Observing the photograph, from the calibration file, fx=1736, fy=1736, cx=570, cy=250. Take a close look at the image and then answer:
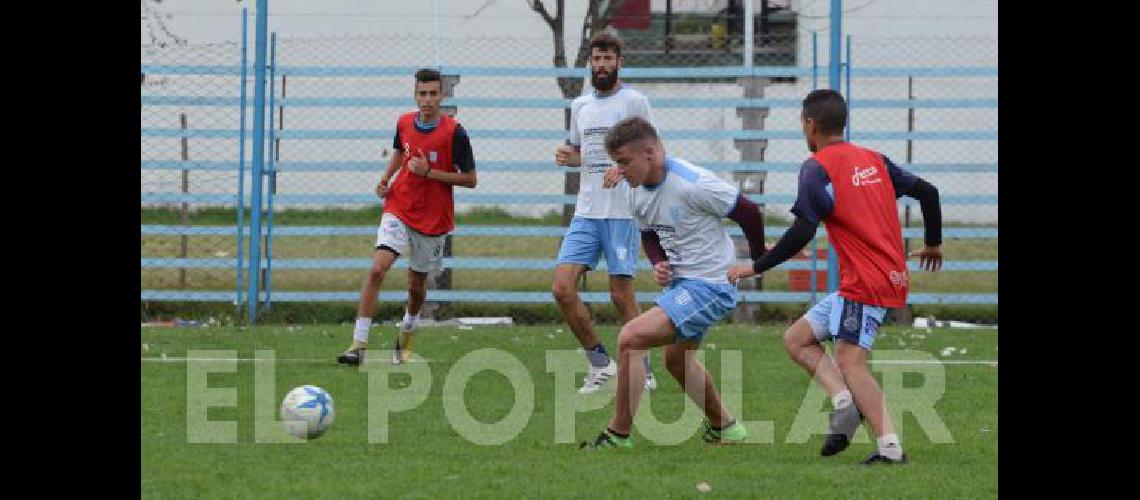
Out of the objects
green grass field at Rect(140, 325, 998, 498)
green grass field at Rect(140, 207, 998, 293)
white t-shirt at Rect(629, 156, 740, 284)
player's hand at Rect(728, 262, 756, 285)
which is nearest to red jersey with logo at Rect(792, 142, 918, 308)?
player's hand at Rect(728, 262, 756, 285)

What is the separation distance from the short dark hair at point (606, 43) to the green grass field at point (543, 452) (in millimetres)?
2103

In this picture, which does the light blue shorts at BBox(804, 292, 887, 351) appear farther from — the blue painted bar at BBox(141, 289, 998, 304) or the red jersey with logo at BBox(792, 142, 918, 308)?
the blue painted bar at BBox(141, 289, 998, 304)

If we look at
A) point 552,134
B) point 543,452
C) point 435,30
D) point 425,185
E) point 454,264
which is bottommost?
point 543,452

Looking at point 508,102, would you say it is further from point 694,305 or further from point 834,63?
point 694,305

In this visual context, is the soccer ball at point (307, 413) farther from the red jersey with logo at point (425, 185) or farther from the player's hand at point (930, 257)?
the red jersey with logo at point (425, 185)

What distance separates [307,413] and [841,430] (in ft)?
8.00

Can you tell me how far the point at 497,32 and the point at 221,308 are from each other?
505cm

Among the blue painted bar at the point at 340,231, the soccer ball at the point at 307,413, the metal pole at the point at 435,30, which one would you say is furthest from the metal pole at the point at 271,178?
the soccer ball at the point at 307,413

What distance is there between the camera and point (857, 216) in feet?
25.0

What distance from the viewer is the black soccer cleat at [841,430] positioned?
7.73m

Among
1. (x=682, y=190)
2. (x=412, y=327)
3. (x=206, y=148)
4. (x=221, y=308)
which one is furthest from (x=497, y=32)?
(x=682, y=190)

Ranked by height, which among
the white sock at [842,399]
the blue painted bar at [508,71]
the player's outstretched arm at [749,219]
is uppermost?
the blue painted bar at [508,71]

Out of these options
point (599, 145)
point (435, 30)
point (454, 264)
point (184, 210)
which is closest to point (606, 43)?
point (599, 145)
